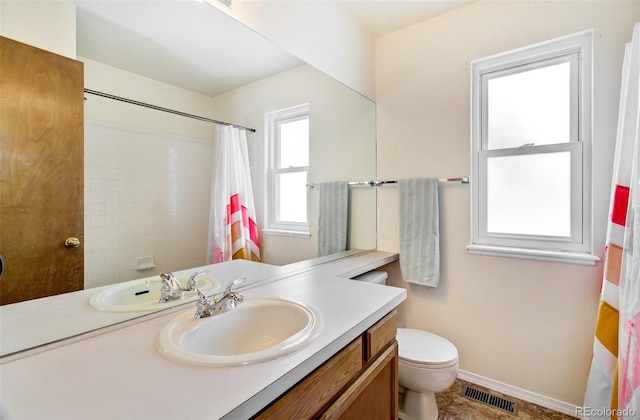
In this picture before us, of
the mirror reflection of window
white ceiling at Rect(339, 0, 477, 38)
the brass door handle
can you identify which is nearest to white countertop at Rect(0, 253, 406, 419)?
the brass door handle

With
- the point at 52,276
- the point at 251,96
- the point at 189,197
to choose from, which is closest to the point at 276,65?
the point at 251,96

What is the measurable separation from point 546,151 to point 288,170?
1.47 m

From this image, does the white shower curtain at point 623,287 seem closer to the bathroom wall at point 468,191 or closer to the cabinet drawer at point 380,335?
the bathroom wall at point 468,191

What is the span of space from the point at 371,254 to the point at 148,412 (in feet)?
5.58

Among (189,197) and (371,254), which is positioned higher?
(189,197)

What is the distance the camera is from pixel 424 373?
4.57 ft

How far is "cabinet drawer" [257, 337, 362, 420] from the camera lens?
2.10ft

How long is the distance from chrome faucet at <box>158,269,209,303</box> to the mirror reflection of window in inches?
18.3

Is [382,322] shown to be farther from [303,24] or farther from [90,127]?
[303,24]

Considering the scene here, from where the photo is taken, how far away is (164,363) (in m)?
0.66

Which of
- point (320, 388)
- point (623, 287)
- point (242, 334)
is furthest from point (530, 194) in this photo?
point (242, 334)

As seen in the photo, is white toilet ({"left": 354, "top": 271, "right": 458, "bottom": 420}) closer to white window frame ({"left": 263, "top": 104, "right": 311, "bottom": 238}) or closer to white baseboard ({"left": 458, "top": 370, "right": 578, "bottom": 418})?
white baseboard ({"left": 458, "top": 370, "right": 578, "bottom": 418})

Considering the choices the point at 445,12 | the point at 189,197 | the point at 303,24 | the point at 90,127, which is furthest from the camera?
the point at 445,12

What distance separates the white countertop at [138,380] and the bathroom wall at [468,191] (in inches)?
50.7
